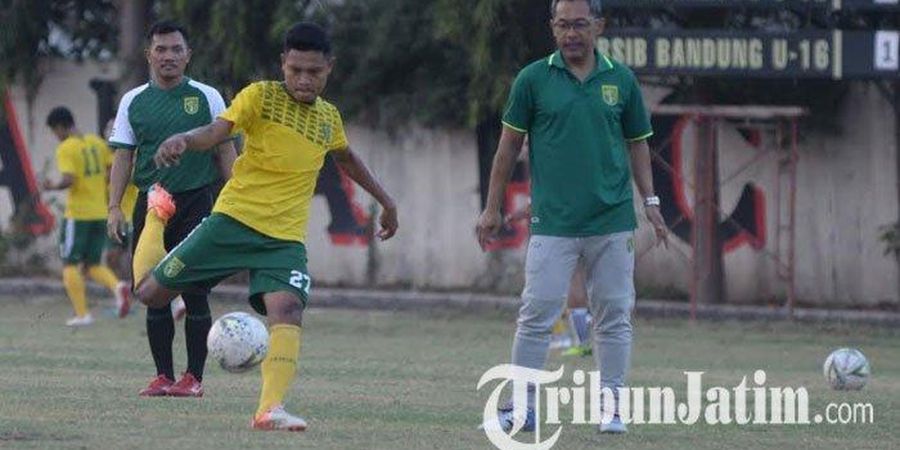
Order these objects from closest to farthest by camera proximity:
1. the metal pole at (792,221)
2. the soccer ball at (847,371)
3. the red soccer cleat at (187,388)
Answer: the red soccer cleat at (187,388), the soccer ball at (847,371), the metal pole at (792,221)

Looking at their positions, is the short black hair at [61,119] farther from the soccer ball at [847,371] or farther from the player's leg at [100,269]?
the soccer ball at [847,371]

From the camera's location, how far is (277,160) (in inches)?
386

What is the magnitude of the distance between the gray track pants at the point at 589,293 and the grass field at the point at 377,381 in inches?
15.5

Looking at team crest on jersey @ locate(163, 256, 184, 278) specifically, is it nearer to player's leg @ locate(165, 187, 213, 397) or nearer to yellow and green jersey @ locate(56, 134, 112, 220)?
player's leg @ locate(165, 187, 213, 397)

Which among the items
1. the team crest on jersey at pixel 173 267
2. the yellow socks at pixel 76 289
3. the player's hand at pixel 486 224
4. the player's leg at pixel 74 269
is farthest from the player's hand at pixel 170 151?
the yellow socks at pixel 76 289

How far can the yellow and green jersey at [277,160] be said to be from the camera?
9.77 metres

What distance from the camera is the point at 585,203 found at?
9.66 m

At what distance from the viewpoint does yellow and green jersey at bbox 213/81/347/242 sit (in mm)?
9766

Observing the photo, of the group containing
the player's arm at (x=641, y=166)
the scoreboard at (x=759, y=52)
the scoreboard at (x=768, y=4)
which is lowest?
the player's arm at (x=641, y=166)

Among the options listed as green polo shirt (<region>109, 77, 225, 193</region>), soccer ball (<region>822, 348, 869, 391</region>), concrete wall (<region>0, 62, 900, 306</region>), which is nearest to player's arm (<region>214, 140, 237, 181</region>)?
green polo shirt (<region>109, 77, 225, 193</region>)

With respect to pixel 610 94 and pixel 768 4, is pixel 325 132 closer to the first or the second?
pixel 610 94

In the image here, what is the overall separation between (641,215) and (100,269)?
5910mm

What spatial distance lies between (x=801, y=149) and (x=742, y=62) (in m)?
3.29

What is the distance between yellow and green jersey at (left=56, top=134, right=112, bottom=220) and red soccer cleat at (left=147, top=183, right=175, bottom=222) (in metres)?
9.22
